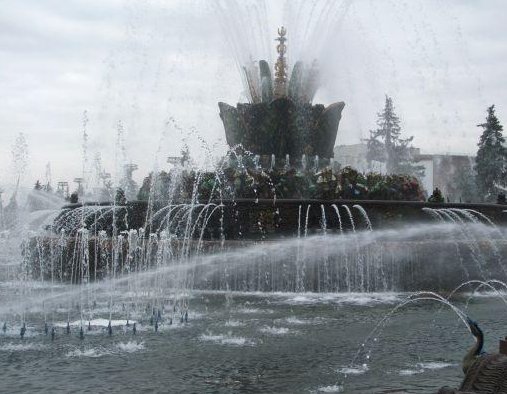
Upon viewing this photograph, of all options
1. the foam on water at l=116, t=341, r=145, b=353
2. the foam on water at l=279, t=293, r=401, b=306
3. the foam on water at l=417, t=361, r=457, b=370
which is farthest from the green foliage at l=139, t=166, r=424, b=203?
the foam on water at l=417, t=361, r=457, b=370

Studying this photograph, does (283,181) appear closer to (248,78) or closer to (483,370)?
(248,78)

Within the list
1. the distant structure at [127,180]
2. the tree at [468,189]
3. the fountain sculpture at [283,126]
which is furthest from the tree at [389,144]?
the fountain sculpture at [283,126]

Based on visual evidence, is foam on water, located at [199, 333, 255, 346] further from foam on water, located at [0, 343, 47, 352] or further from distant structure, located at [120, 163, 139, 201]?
distant structure, located at [120, 163, 139, 201]

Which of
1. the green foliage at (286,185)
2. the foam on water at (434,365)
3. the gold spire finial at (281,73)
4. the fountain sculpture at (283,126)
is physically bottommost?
the foam on water at (434,365)

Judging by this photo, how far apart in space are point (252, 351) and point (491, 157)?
52501 millimetres

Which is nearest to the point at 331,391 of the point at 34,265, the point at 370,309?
the point at 370,309

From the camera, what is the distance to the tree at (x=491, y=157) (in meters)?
56.8

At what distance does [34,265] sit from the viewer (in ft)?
63.3

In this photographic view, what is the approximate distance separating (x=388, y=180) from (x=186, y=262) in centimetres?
738

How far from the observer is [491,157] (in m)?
56.8

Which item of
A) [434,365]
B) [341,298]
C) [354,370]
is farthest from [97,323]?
[434,365]

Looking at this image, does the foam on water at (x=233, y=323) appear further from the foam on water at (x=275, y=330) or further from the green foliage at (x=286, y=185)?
the green foliage at (x=286, y=185)

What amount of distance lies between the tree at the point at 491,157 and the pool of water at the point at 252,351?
46.8 metres

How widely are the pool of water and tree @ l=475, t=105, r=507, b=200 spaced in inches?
1841
